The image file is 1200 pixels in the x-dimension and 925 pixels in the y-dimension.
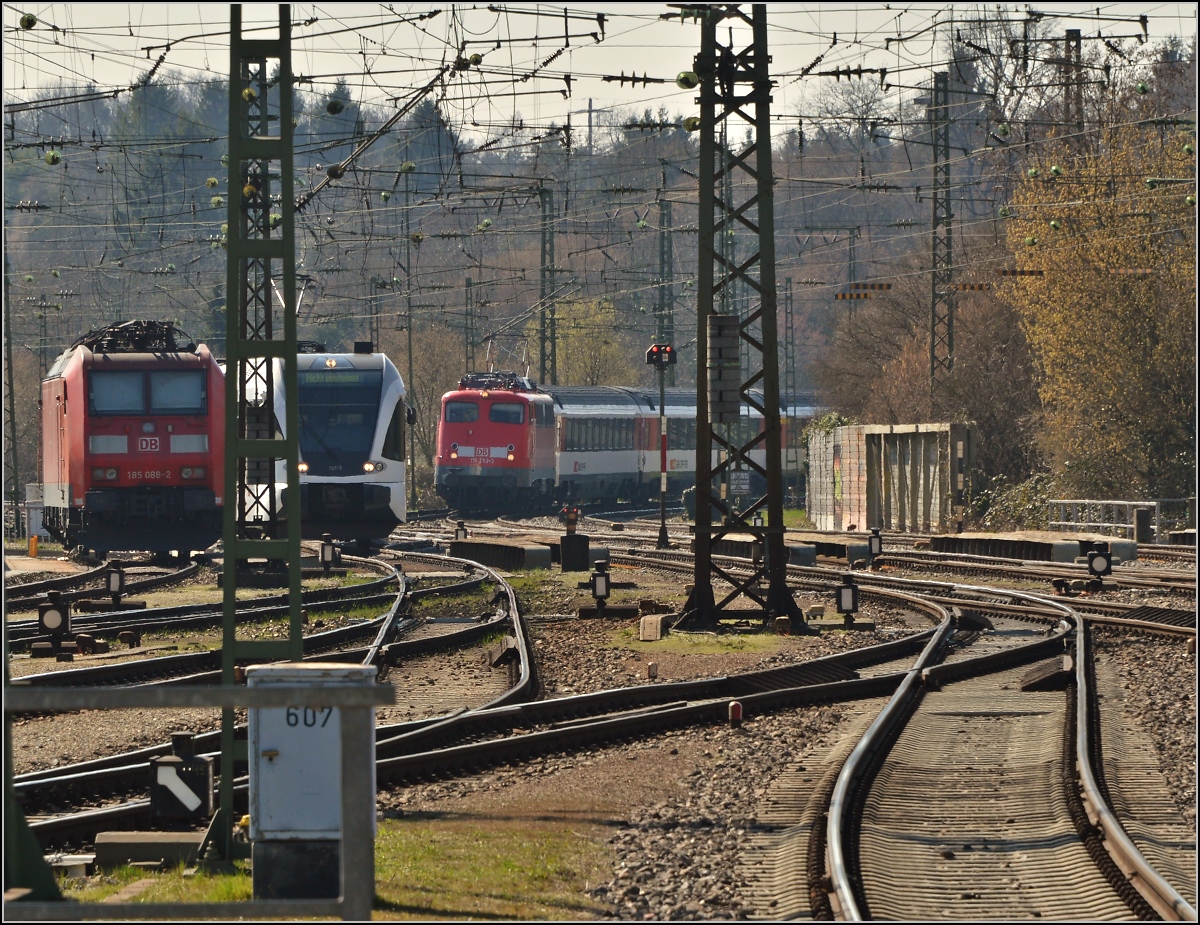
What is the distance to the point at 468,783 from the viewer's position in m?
10.5

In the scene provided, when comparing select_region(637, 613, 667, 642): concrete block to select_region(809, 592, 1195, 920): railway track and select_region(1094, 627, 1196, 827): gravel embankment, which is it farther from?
select_region(809, 592, 1195, 920): railway track

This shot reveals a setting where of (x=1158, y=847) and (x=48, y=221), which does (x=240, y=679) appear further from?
(x=48, y=221)

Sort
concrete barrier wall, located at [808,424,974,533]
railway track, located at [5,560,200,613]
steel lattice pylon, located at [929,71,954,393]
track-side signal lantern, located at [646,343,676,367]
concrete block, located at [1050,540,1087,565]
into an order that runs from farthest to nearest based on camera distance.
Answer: steel lattice pylon, located at [929,71,954,393] → concrete barrier wall, located at [808,424,974,533] → track-side signal lantern, located at [646,343,676,367] → concrete block, located at [1050,540,1087,565] → railway track, located at [5,560,200,613]

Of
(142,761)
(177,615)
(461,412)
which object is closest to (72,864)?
(142,761)

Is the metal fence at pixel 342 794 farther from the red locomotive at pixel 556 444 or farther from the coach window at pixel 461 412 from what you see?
the coach window at pixel 461 412

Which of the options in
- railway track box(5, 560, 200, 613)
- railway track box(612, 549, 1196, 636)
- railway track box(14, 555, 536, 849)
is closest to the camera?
railway track box(14, 555, 536, 849)

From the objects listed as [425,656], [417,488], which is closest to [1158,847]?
[425,656]

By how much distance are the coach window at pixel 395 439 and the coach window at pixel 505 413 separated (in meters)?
15.3

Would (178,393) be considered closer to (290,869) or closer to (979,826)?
(979,826)

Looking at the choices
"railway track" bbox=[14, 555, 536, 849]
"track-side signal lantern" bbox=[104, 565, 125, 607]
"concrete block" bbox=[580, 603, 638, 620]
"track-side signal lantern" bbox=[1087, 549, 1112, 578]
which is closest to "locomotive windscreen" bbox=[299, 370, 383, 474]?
"track-side signal lantern" bbox=[104, 565, 125, 607]

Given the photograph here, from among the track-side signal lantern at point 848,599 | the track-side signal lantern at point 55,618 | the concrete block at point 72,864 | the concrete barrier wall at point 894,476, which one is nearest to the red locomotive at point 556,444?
the concrete barrier wall at point 894,476

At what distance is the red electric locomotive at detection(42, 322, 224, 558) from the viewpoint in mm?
28797

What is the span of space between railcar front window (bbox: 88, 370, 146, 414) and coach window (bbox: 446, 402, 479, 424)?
726 inches

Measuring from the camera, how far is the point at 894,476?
3859cm
